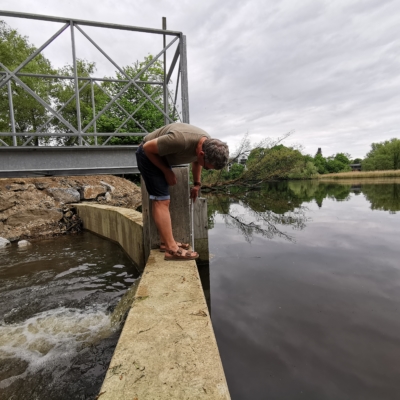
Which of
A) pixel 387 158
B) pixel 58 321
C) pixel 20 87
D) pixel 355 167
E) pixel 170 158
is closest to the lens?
pixel 170 158

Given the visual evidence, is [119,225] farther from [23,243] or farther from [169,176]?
[169,176]

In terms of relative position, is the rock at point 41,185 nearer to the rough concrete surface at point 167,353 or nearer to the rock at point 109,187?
the rock at point 109,187

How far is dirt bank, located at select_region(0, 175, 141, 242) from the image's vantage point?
26.3 feet

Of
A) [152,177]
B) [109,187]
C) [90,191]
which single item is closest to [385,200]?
[109,187]

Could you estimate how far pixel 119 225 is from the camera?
241 inches

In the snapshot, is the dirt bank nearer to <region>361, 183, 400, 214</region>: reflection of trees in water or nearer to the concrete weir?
the concrete weir

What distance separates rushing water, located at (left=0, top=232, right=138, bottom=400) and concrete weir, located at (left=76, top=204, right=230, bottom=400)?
3.22 feet

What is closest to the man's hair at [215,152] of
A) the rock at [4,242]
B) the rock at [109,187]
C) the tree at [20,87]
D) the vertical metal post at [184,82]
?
the vertical metal post at [184,82]

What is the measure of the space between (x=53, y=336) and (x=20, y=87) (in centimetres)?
2138

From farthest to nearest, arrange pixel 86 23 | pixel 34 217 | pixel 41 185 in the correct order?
1. pixel 41 185
2. pixel 34 217
3. pixel 86 23

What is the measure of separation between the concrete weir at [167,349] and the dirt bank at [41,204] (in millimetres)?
7381

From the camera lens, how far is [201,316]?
1751 mm

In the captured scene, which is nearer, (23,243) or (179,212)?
(179,212)

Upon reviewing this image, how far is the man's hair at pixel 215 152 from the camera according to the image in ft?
8.27
